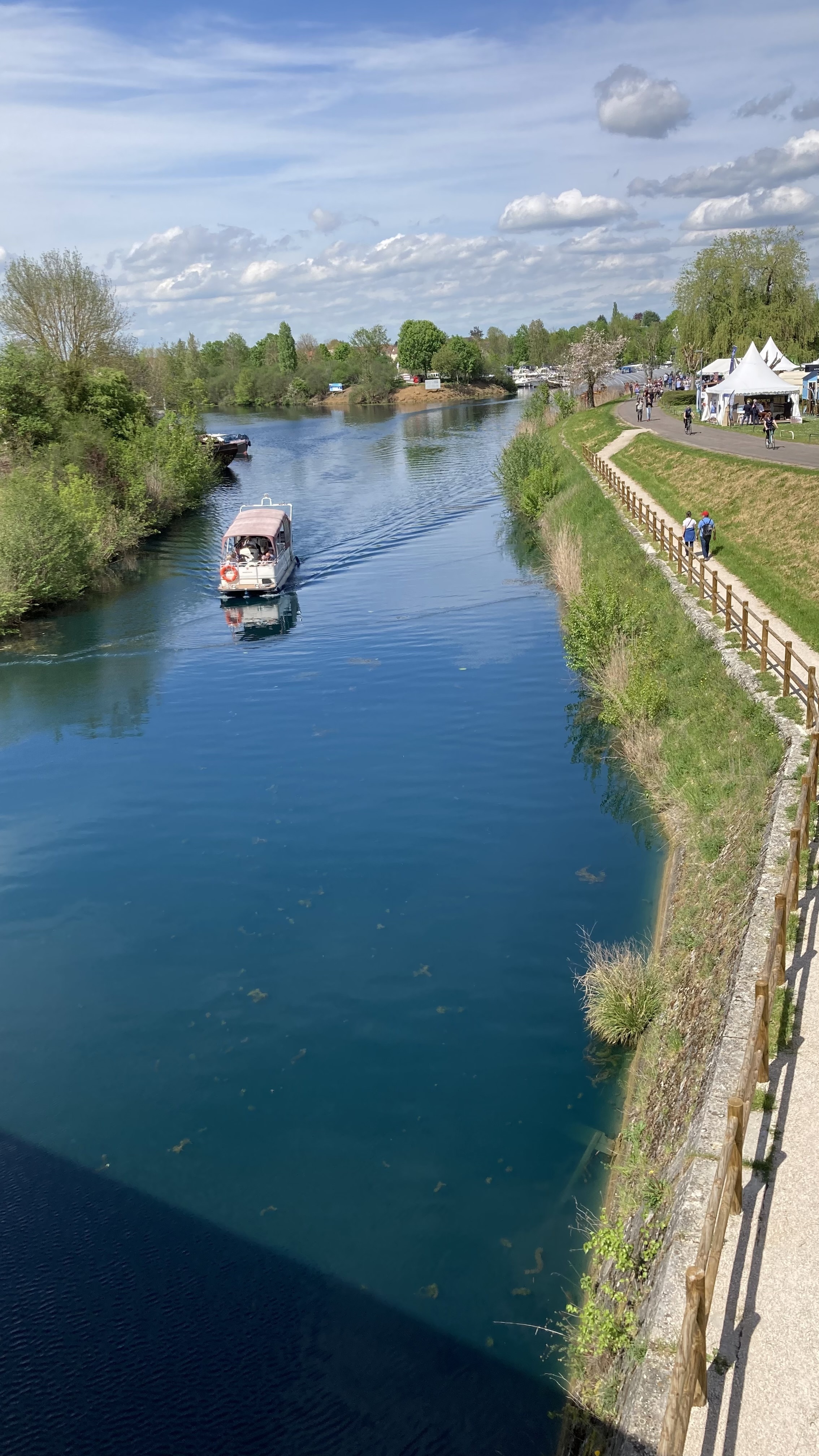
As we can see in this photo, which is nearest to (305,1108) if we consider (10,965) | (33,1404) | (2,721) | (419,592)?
(33,1404)

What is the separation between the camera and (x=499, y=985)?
13.9m

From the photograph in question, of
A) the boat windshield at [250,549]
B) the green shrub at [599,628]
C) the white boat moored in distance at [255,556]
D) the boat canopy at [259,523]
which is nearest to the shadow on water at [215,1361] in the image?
the green shrub at [599,628]

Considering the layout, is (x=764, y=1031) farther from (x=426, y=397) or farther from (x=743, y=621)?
(x=426, y=397)

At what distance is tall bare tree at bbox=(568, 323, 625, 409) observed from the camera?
252 feet

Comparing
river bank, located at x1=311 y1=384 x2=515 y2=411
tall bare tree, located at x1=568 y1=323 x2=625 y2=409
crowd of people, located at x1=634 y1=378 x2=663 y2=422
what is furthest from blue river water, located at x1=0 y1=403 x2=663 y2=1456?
river bank, located at x1=311 y1=384 x2=515 y2=411

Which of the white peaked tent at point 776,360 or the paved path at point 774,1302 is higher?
the white peaked tent at point 776,360

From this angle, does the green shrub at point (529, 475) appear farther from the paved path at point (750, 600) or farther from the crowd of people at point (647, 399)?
the crowd of people at point (647, 399)

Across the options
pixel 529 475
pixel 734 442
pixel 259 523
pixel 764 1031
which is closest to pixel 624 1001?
pixel 764 1031

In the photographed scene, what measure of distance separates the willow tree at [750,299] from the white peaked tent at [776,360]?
1297 centimetres

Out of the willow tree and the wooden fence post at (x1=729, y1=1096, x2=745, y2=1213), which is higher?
the willow tree

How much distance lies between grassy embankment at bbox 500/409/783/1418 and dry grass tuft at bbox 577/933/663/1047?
0.02 metres

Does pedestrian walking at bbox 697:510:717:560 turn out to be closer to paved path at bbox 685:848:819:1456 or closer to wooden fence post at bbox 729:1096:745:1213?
paved path at bbox 685:848:819:1456

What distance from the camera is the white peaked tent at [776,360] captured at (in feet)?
169

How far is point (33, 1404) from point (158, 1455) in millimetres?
1307
